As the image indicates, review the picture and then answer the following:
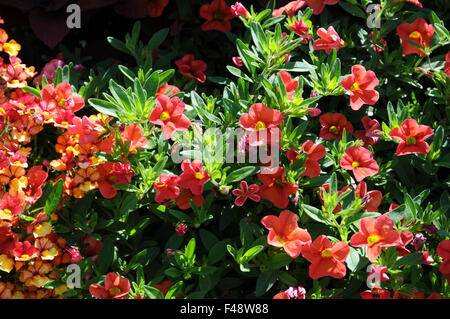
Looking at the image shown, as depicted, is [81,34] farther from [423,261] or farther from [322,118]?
[423,261]

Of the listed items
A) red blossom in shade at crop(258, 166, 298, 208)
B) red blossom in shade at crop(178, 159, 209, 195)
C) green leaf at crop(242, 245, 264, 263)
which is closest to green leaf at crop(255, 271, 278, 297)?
green leaf at crop(242, 245, 264, 263)

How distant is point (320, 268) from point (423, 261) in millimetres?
295

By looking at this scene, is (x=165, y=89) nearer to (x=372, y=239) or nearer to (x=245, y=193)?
(x=245, y=193)

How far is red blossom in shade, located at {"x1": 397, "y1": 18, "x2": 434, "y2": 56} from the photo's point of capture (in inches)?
74.9

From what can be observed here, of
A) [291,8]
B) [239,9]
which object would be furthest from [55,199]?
[291,8]

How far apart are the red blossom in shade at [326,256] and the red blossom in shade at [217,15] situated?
3.35 feet

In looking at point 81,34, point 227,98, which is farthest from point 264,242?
point 81,34

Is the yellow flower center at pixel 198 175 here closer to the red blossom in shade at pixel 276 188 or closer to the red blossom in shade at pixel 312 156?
the red blossom in shade at pixel 276 188

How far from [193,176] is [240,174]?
0.14 meters

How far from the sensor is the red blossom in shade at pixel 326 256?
1.48 m

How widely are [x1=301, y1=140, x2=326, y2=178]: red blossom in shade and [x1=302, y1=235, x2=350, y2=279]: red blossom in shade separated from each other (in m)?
0.23

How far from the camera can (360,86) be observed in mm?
1745

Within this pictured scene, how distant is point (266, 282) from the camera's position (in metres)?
1.57

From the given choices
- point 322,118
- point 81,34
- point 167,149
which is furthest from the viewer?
point 81,34
